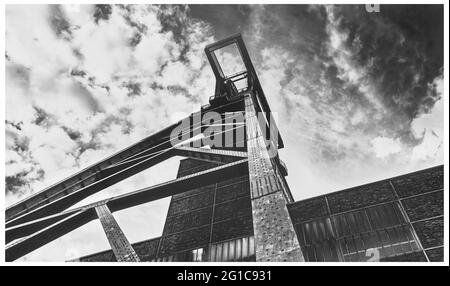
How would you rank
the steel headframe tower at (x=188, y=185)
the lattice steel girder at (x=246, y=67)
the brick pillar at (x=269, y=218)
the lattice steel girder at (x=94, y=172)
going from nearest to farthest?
the brick pillar at (x=269, y=218), the steel headframe tower at (x=188, y=185), the lattice steel girder at (x=94, y=172), the lattice steel girder at (x=246, y=67)

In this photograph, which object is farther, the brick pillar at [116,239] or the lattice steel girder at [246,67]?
the lattice steel girder at [246,67]

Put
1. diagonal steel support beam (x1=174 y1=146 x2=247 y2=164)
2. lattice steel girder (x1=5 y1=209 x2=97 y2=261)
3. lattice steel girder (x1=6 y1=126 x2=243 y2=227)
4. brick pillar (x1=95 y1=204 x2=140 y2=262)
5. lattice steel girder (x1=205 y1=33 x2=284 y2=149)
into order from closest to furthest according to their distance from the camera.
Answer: brick pillar (x1=95 y1=204 x2=140 y2=262) < lattice steel girder (x1=5 y1=209 x2=97 y2=261) < diagonal steel support beam (x1=174 y1=146 x2=247 y2=164) < lattice steel girder (x1=6 y1=126 x2=243 y2=227) < lattice steel girder (x1=205 y1=33 x2=284 y2=149)

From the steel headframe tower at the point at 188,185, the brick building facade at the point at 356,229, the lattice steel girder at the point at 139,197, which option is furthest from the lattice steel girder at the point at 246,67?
the lattice steel girder at the point at 139,197

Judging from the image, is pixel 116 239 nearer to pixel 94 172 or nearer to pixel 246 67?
pixel 94 172

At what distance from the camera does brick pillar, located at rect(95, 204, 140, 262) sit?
3.32 m

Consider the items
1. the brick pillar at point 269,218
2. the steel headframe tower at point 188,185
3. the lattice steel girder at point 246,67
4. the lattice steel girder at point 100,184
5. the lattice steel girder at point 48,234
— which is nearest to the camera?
the brick pillar at point 269,218

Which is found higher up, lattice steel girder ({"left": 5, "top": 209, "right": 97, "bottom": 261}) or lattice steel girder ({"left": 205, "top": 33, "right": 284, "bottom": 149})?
lattice steel girder ({"left": 205, "top": 33, "right": 284, "bottom": 149})

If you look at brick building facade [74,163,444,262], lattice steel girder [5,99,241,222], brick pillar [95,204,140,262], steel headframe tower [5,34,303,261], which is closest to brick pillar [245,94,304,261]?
steel headframe tower [5,34,303,261]

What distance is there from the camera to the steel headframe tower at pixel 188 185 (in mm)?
2803

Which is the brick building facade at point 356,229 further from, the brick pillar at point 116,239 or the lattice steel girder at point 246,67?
the lattice steel girder at point 246,67

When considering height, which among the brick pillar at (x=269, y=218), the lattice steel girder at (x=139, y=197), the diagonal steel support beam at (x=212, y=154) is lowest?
the brick pillar at (x=269, y=218)

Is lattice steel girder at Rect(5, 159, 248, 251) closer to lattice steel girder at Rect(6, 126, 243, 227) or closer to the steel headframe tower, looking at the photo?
the steel headframe tower

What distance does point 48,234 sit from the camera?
478 cm

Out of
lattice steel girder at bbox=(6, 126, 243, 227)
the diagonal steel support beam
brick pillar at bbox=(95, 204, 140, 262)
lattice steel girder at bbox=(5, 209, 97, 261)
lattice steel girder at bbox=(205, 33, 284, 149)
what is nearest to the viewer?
brick pillar at bbox=(95, 204, 140, 262)
